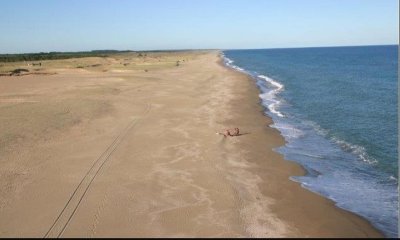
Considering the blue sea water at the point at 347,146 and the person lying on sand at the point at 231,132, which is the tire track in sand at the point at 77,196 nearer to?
the person lying on sand at the point at 231,132

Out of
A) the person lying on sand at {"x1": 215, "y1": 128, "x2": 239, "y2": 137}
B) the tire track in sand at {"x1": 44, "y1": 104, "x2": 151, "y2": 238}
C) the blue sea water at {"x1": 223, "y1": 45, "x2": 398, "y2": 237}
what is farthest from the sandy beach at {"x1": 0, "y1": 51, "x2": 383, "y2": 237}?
the blue sea water at {"x1": 223, "y1": 45, "x2": 398, "y2": 237}

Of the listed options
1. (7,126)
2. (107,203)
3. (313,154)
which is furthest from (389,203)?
(7,126)

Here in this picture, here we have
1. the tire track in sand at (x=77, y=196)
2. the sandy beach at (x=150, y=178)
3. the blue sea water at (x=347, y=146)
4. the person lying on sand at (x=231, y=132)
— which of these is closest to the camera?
the tire track in sand at (x=77, y=196)

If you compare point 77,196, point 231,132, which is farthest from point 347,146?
point 77,196

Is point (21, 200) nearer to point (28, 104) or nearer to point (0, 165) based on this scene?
point (0, 165)

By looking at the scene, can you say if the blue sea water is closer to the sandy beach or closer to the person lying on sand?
the sandy beach

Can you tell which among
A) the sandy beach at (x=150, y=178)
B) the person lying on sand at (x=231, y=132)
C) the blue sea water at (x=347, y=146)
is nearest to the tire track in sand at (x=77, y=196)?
the sandy beach at (x=150, y=178)
